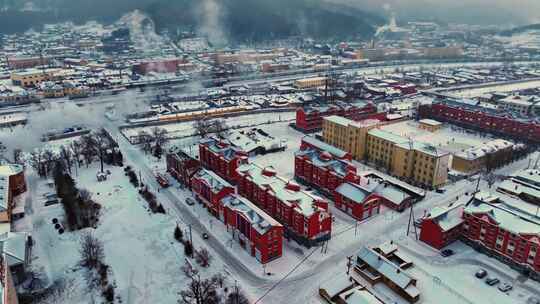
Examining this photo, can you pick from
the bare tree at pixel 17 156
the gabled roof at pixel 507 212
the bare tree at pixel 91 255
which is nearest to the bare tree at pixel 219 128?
the bare tree at pixel 17 156

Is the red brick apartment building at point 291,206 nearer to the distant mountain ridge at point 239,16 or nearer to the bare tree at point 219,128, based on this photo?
the bare tree at point 219,128

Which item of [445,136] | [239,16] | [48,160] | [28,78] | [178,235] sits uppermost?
[239,16]

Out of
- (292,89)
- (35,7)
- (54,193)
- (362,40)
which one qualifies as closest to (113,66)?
(292,89)

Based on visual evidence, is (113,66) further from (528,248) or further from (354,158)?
(528,248)

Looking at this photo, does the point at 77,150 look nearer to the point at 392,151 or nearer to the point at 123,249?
the point at 123,249

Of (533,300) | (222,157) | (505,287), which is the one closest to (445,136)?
(505,287)

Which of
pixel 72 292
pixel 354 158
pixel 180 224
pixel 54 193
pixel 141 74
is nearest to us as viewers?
pixel 72 292
